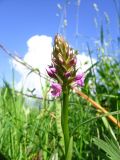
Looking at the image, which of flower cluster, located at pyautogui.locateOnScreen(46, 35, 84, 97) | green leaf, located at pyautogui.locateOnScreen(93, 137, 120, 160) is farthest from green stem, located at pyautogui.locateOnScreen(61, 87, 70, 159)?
green leaf, located at pyautogui.locateOnScreen(93, 137, 120, 160)

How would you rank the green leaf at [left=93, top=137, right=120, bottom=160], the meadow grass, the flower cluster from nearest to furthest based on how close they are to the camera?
the flower cluster
the green leaf at [left=93, top=137, right=120, bottom=160]
the meadow grass

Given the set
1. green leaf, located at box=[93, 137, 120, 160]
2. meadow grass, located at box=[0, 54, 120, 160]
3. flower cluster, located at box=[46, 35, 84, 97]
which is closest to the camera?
flower cluster, located at box=[46, 35, 84, 97]

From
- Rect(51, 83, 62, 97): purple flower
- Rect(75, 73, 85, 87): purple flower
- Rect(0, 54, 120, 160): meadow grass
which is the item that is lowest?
Rect(0, 54, 120, 160): meadow grass

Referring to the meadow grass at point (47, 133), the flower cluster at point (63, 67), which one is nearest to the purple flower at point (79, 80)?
the flower cluster at point (63, 67)

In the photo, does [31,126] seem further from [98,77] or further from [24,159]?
[98,77]

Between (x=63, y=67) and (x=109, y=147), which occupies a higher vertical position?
(x=63, y=67)

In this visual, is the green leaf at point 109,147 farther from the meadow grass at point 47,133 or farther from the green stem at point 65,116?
the green stem at point 65,116

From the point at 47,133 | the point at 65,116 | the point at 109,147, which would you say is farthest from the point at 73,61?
the point at 47,133

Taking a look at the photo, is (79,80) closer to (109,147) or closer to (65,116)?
(65,116)

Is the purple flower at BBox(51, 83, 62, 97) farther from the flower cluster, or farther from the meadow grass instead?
the meadow grass
